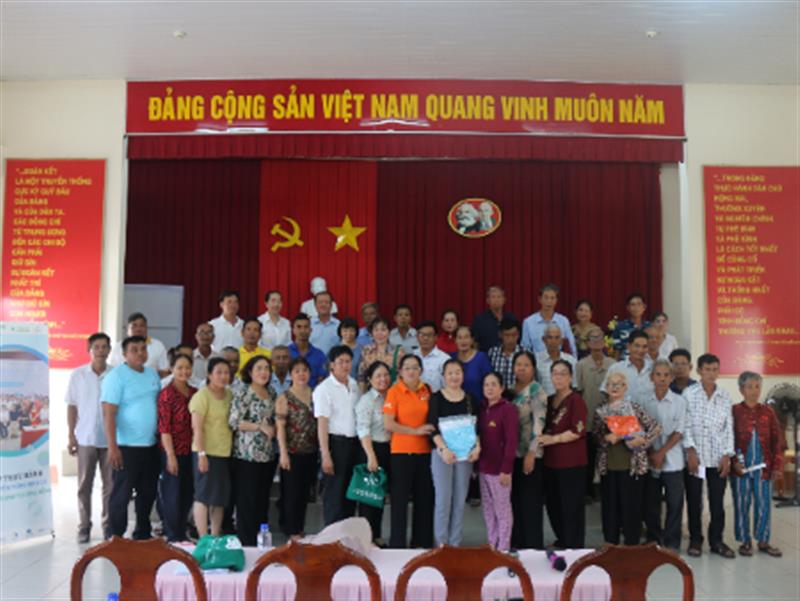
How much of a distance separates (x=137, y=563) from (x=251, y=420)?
95.2 inches

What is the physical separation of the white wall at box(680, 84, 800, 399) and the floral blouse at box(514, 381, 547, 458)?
286 centimetres

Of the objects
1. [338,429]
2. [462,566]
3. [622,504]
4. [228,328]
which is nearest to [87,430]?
[228,328]

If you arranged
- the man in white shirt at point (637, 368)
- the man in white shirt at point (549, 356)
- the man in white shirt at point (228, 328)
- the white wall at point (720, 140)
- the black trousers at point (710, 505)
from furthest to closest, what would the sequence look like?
the white wall at point (720, 140) → the man in white shirt at point (228, 328) → the man in white shirt at point (549, 356) → the man in white shirt at point (637, 368) → the black trousers at point (710, 505)

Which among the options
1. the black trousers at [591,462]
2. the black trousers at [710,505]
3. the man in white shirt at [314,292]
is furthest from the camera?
the man in white shirt at [314,292]

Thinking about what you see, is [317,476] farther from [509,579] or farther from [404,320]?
[509,579]

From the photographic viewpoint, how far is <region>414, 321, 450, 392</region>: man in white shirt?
17.5 ft

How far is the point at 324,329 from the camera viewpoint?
263 inches

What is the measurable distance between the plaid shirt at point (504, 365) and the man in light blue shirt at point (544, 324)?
782 mm

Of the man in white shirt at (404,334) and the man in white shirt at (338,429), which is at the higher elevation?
the man in white shirt at (404,334)

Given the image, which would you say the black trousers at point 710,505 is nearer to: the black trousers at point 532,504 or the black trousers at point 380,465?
the black trousers at point 532,504

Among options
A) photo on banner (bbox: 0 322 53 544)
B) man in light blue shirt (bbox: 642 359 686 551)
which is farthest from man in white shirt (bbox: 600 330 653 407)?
photo on banner (bbox: 0 322 53 544)

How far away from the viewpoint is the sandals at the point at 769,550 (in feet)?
15.8

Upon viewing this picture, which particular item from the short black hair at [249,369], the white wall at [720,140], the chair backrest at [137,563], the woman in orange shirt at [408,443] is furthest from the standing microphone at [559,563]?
the white wall at [720,140]

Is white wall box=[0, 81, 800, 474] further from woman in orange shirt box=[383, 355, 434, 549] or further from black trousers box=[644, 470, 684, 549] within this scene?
woman in orange shirt box=[383, 355, 434, 549]
